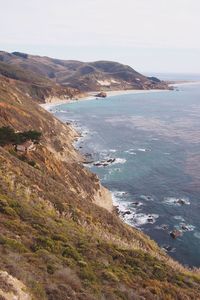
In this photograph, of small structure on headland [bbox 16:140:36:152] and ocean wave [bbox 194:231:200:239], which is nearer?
ocean wave [bbox 194:231:200:239]

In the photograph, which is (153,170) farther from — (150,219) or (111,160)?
(150,219)

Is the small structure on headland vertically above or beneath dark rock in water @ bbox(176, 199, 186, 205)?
above

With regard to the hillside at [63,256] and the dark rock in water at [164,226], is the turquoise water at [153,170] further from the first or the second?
the hillside at [63,256]

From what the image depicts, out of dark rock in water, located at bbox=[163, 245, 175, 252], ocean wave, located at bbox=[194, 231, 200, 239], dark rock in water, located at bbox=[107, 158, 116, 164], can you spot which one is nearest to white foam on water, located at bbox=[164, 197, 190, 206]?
ocean wave, located at bbox=[194, 231, 200, 239]

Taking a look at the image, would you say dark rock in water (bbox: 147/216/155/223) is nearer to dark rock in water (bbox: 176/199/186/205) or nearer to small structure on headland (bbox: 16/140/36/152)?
dark rock in water (bbox: 176/199/186/205)

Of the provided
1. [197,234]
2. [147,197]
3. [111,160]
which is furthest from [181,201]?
[111,160]

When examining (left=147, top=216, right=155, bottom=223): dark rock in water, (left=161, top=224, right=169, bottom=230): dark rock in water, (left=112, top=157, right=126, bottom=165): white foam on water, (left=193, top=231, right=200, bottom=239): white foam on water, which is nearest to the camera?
(left=193, top=231, right=200, bottom=239): white foam on water

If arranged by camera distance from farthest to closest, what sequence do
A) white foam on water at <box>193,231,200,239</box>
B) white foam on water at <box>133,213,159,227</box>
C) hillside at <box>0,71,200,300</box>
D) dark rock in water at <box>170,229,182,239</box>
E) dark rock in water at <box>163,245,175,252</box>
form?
white foam on water at <box>133,213,159,227</box> < white foam on water at <box>193,231,200,239</box> < dark rock in water at <box>170,229,182,239</box> < dark rock in water at <box>163,245,175,252</box> < hillside at <box>0,71,200,300</box>

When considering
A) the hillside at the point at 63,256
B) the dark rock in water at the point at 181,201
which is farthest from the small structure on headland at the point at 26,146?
the dark rock in water at the point at 181,201
